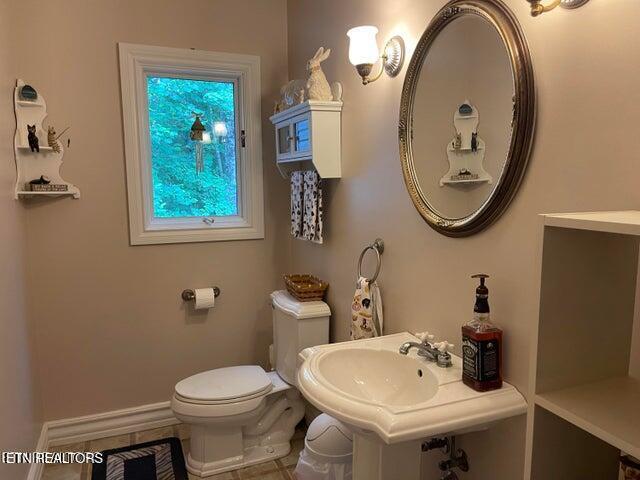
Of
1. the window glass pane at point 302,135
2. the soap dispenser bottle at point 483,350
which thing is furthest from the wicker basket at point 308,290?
the soap dispenser bottle at point 483,350

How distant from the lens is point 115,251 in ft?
8.50

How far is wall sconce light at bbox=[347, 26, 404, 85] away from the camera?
5.62 ft

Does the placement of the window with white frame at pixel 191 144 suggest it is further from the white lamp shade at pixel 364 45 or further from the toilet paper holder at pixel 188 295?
the white lamp shade at pixel 364 45

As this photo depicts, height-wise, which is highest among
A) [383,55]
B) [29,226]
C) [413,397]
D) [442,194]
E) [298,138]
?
[383,55]

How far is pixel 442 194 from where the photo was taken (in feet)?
4.98

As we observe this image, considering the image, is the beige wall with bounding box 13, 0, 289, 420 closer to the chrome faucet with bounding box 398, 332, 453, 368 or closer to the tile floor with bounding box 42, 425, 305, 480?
the tile floor with bounding box 42, 425, 305, 480

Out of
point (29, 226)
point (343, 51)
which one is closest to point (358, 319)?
point (343, 51)

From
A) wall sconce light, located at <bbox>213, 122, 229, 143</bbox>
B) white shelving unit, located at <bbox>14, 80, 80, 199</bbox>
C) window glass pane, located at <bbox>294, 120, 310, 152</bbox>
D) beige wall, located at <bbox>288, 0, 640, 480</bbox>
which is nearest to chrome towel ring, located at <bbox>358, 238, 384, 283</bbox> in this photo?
beige wall, located at <bbox>288, 0, 640, 480</bbox>

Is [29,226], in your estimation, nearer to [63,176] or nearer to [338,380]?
[63,176]

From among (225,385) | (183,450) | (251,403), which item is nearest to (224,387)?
(225,385)

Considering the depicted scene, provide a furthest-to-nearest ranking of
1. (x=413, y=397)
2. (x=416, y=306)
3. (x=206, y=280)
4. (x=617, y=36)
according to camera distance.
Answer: (x=206, y=280) < (x=416, y=306) < (x=413, y=397) < (x=617, y=36)

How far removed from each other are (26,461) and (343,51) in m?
2.31

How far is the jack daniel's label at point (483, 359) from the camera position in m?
1.24

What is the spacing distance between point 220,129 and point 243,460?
1.85 meters
